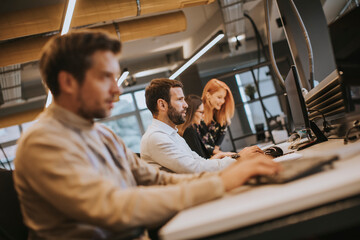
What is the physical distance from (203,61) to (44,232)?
9.62m

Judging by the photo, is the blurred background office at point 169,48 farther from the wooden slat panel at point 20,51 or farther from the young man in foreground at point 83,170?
the young man in foreground at point 83,170

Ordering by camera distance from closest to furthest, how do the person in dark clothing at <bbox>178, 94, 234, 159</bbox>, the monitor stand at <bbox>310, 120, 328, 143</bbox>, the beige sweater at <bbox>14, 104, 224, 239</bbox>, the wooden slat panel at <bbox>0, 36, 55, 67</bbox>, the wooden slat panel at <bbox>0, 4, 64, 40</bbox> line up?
the beige sweater at <bbox>14, 104, 224, 239</bbox>, the monitor stand at <bbox>310, 120, 328, 143</bbox>, the person in dark clothing at <bbox>178, 94, 234, 159</bbox>, the wooden slat panel at <bbox>0, 4, 64, 40</bbox>, the wooden slat panel at <bbox>0, 36, 55, 67</bbox>

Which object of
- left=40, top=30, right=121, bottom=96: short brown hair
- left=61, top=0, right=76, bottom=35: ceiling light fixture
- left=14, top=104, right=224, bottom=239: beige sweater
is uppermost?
left=61, top=0, right=76, bottom=35: ceiling light fixture

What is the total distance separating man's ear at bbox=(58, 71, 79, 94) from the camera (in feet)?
3.76

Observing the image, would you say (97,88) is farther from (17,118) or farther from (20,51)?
(17,118)

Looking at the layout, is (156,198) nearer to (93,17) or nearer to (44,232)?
(44,232)

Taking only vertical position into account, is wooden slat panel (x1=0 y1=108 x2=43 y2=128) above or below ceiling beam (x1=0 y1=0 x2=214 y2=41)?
below

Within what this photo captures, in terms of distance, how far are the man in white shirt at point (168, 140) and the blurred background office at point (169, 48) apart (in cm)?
116

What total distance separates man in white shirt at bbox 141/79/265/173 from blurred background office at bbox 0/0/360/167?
116 centimetres

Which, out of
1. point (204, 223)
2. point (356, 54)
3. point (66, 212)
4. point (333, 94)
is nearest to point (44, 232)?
point (66, 212)

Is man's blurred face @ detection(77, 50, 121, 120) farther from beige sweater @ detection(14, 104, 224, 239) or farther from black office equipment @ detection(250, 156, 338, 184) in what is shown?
black office equipment @ detection(250, 156, 338, 184)

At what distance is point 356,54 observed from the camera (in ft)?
4.45

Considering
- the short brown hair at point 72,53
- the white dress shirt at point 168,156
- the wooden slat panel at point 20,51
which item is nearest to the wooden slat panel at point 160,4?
the wooden slat panel at point 20,51

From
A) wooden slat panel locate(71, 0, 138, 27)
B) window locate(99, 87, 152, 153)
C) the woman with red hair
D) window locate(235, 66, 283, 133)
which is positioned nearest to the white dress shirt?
the woman with red hair
